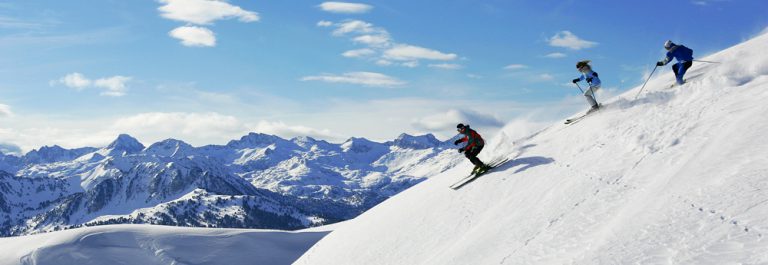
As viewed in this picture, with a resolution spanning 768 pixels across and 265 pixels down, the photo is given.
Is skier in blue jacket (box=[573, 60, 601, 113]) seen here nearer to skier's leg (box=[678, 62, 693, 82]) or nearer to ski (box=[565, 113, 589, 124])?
ski (box=[565, 113, 589, 124])

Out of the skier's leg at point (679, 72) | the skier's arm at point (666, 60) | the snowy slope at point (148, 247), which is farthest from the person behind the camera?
the snowy slope at point (148, 247)

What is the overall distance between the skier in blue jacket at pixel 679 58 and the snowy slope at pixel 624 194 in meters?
0.69

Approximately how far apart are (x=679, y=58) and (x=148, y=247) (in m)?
62.0

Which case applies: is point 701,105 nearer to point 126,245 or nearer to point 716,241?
point 716,241

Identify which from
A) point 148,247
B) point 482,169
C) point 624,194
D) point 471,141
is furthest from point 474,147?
point 148,247

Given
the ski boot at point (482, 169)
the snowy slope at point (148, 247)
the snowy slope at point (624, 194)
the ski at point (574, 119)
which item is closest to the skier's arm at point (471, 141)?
the ski boot at point (482, 169)

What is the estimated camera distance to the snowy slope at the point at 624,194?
11.7m

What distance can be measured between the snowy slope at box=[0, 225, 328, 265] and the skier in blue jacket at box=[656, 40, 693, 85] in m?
53.6

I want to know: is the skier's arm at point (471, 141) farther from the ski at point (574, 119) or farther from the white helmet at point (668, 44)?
the white helmet at point (668, 44)

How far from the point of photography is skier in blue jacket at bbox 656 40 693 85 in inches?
881

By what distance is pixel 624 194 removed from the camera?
15094 mm

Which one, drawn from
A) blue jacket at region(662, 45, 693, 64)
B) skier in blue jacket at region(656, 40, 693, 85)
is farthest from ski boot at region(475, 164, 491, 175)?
blue jacket at region(662, 45, 693, 64)

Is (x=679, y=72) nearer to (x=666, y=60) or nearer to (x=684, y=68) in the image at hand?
(x=684, y=68)

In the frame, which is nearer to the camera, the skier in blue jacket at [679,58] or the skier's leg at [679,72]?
the skier's leg at [679,72]
